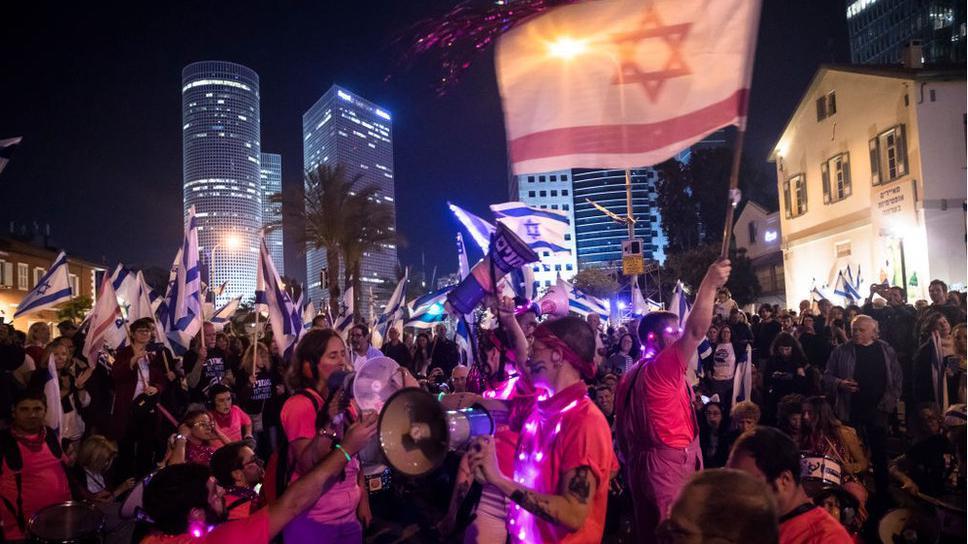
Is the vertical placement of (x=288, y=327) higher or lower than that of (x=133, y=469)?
higher

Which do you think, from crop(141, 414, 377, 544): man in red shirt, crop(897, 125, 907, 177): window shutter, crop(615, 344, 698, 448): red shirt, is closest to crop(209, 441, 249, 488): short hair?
crop(141, 414, 377, 544): man in red shirt

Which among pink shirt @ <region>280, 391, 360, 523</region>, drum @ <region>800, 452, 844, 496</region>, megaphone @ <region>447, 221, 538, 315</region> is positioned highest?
megaphone @ <region>447, 221, 538, 315</region>

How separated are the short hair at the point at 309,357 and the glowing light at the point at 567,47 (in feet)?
7.56

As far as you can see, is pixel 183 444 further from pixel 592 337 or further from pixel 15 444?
pixel 592 337

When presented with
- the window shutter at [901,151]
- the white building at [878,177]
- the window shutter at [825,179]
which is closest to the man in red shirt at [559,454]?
the white building at [878,177]

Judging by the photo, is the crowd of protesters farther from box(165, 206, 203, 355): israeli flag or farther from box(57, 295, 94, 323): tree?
box(57, 295, 94, 323): tree

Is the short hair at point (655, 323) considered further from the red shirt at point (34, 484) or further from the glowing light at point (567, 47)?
the red shirt at point (34, 484)

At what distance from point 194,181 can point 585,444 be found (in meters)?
156

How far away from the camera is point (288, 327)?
1023cm

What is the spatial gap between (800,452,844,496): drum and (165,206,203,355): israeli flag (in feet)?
29.4

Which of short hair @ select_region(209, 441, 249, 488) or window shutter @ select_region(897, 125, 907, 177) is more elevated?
window shutter @ select_region(897, 125, 907, 177)

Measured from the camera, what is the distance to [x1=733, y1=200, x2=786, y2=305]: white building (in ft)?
→ 128

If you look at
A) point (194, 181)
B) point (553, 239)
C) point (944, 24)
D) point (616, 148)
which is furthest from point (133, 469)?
point (194, 181)

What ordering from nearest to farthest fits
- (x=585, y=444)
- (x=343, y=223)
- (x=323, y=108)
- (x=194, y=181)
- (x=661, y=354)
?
1. (x=585, y=444)
2. (x=661, y=354)
3. (x=343, y=223)
4. (x=323, y=108)
5. (x=194, y=181)
